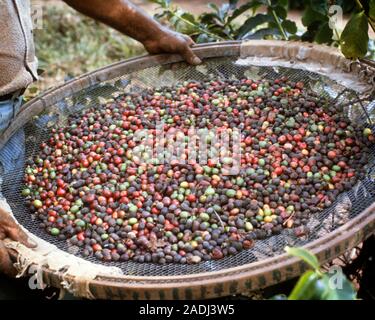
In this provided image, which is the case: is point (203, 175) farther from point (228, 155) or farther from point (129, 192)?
→ point (129, 192)

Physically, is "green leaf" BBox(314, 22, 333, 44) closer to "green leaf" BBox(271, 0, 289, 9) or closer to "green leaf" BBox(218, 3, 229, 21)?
"green leaf" BBox(271, 0, 289, 9)

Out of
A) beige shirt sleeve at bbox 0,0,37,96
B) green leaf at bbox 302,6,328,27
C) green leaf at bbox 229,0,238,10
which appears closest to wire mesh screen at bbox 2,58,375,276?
beige shirt sleeve at bbox 0,0,37,96

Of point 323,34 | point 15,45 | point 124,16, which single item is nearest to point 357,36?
point 323,34

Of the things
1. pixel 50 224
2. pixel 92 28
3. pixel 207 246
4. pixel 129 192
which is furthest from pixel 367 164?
pixel 92 28

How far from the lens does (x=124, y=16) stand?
2.47m

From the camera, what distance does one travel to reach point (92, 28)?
18.6ft

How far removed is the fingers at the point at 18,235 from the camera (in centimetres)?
160

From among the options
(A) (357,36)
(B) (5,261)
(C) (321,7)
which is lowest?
(B) (5,261)

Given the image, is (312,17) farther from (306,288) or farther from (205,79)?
(306,288)

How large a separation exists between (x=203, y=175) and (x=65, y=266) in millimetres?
563

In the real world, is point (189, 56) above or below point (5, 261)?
above

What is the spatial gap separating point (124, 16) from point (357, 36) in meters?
1.05

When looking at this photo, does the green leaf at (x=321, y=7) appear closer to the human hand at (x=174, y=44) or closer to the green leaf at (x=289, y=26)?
the green leaf at (x=289, y=26)

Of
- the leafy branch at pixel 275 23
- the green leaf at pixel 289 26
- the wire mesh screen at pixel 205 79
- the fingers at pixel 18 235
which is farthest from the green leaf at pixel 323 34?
the fingers at pixel 18 235
